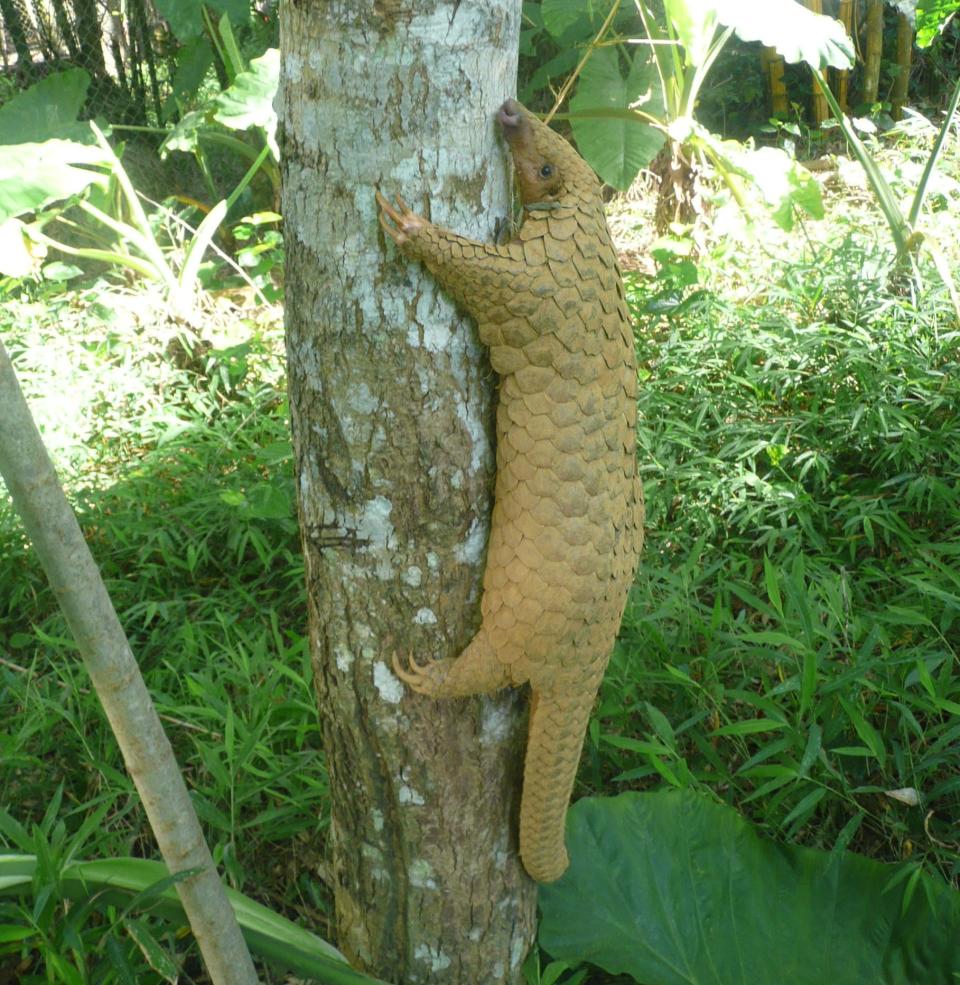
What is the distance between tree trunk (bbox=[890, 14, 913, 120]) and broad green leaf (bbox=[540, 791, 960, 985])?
17.2ft

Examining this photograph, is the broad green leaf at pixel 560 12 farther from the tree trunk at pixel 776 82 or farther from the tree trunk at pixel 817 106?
the tree trunk at pixel 776 82

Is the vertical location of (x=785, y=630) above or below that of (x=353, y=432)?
below

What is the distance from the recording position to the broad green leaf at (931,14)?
3.14m

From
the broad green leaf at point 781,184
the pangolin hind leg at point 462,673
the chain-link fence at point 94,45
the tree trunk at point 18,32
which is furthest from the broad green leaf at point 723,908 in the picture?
the tree trunk at point 18,32

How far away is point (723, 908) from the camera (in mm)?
1660

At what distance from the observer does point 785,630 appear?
2.12m

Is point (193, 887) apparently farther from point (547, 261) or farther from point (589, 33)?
point (589, 33)

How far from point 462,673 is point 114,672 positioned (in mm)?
446

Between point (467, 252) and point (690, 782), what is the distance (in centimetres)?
120

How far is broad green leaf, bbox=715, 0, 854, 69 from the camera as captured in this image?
3098mm

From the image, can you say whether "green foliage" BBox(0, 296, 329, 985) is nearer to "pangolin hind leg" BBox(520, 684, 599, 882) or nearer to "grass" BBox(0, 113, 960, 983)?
"grass" BBox(0, 113, 960, 983)

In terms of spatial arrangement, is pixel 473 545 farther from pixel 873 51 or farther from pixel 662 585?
pixel 873 51

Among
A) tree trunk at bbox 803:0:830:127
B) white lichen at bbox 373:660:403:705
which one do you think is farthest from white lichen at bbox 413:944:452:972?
tree trunk at bbox 803:0:830:127

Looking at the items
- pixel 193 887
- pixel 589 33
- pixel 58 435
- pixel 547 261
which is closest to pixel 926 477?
pixel 547 261
